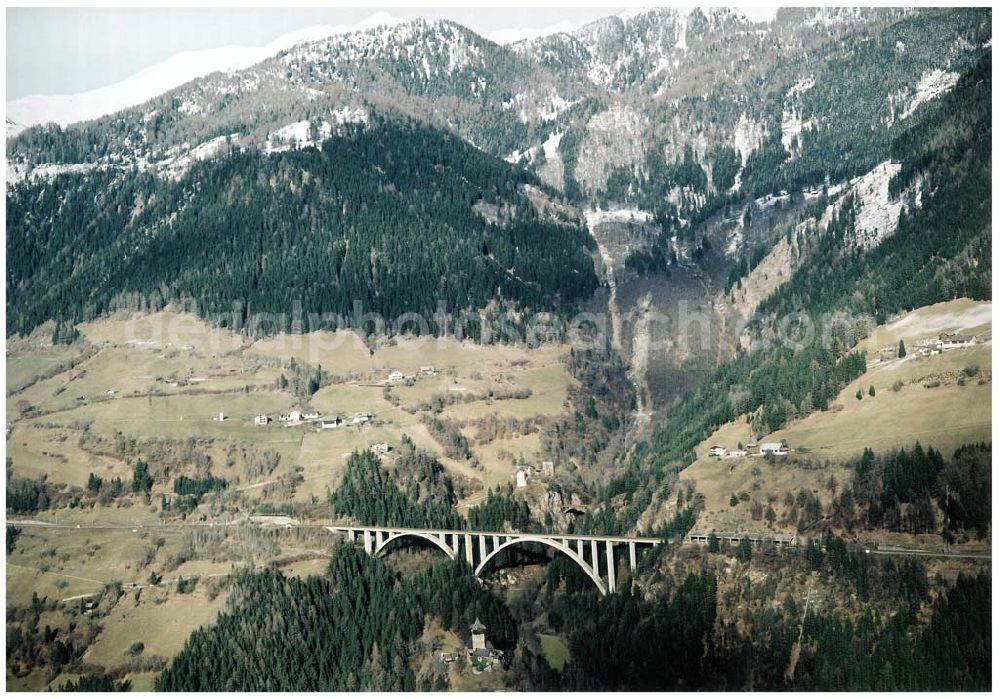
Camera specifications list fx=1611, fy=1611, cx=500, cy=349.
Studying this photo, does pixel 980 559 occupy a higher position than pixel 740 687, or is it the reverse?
pixel 980 559

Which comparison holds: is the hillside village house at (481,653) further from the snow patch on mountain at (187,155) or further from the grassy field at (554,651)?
the snow patch on mountain at (187,155)

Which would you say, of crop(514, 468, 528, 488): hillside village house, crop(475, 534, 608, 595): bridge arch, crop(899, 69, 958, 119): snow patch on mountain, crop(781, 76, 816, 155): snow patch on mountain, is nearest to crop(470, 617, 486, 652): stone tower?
crop(475, 534, 608, 595): bridge arch

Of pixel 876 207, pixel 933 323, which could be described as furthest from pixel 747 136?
pixel 933 323

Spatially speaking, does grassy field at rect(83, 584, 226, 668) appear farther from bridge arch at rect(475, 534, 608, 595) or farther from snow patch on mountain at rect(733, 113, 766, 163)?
snow patch on mountain at rect(733, 113, 766, 163)

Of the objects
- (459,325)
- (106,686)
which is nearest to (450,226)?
(459,325)

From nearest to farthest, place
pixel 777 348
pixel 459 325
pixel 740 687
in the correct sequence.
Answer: pixel 740 687 → pixel 777 348 → pixel 459 325

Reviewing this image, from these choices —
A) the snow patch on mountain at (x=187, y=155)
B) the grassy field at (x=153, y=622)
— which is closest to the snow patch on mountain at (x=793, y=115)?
the snow patch on mountain at (x=187, y=155)

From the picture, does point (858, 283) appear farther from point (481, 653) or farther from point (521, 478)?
point (481, 653)

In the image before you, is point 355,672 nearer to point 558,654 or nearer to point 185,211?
point 558,654

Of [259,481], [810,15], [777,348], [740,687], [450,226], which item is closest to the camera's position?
[740,687]
